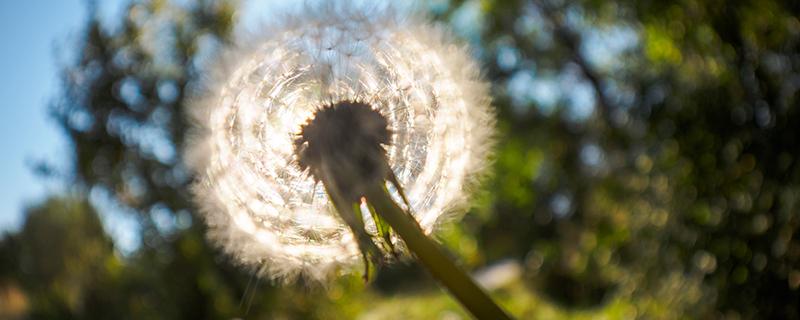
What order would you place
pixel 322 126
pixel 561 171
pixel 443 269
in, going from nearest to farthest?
pixel 443 269 < pixel 322 126 < pixel 561 171

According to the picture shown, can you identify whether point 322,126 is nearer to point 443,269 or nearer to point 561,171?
point 443,269

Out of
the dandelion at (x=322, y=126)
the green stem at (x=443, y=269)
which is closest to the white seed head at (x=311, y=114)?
the dandelion at (x=322, y=126)

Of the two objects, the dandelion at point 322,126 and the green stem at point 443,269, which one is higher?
the dandelion at point 322,126

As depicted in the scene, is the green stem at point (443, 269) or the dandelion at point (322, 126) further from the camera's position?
the dandelion at point (322, 126)

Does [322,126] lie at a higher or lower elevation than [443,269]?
higher

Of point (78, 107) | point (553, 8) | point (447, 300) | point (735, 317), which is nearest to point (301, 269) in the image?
point (735, 317)

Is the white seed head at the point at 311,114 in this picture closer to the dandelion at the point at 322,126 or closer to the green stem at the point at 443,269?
the dandelion at the point at 322,126

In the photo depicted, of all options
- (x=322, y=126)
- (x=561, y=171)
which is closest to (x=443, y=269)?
(x=322, y=126)
